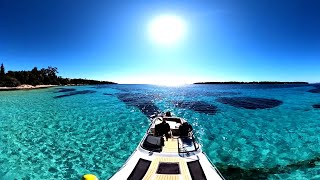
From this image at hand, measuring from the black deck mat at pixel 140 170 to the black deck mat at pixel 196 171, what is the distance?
227cm

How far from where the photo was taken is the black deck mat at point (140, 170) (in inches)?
371

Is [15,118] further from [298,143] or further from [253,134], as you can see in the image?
[298,143]

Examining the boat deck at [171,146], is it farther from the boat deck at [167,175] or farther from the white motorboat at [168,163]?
the boat deck at [167,175]

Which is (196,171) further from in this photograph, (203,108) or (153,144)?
(203,108)

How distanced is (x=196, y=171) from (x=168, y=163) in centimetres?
164

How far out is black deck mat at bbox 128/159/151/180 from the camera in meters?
9.43

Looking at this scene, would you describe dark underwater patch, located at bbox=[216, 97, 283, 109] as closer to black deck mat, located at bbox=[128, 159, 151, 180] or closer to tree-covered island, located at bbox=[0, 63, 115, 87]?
black deck mat, located at bbox=[128, 159, 151, 180]

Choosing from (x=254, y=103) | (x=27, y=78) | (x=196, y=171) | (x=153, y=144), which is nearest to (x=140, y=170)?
(x=196, y=171)

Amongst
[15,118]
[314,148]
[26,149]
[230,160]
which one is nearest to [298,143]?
[314,148]

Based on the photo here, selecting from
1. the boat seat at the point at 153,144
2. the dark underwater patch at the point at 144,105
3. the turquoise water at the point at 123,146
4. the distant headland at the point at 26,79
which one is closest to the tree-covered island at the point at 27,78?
the distant headland at the point at 26,79

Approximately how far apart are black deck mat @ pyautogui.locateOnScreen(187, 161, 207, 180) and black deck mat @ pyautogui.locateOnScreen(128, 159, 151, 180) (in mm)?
2269

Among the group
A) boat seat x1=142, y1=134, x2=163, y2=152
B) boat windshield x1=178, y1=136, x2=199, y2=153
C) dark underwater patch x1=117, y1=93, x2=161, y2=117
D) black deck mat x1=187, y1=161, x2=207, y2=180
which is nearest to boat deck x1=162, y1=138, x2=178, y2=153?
boat windshield x1=178, y1=136, x2=199, y2=153

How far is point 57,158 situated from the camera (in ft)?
51.9

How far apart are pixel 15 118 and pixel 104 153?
23.0 m
